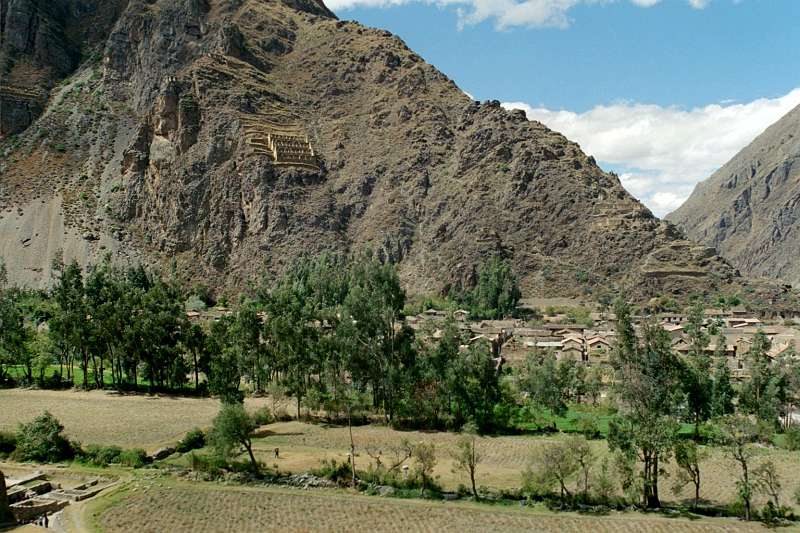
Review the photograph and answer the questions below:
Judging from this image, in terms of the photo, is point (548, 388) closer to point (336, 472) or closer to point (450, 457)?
point (450, 457)

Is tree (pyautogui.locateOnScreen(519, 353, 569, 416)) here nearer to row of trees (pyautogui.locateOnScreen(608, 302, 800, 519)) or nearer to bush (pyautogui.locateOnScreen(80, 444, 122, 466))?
row of trees (pyautogui.locateOnScreen(608, 302, 800, 519))

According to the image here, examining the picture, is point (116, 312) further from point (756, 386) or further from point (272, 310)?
point (756, 386)

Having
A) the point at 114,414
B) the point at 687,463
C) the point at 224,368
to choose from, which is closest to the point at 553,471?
the point at 687,463

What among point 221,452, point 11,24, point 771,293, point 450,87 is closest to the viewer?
point 221,452

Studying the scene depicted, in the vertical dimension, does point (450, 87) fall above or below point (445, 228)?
above

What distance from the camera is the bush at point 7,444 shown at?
4378 centimetres

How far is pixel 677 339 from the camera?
8256cm

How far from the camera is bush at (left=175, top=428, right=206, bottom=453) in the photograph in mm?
45062

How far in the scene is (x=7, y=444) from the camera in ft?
145

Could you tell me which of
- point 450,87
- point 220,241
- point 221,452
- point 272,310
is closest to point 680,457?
point 221,452

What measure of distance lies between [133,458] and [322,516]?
1410 centimetres

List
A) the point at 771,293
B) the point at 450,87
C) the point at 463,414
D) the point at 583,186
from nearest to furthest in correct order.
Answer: the point at 463,414, the point at 771,293, the point at 583,186, the point at 450,87

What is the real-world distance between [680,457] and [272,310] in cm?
3781

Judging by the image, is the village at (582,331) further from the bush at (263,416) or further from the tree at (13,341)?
the tree at (13,341)
